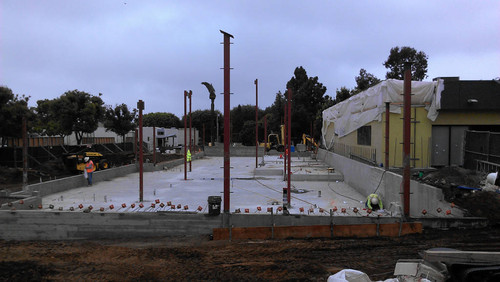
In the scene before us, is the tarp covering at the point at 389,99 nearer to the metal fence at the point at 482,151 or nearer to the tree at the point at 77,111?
the metal fence at the point at 482,151

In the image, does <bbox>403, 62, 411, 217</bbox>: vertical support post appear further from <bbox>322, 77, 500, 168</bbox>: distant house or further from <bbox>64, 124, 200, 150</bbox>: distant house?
<bbox>64, 124, 200, 150</bbox>: distant house

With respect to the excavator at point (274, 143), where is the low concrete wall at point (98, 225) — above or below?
below

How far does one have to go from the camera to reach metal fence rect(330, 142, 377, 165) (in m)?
16.5

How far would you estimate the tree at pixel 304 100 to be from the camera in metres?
52.0

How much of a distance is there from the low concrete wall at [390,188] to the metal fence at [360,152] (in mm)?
759

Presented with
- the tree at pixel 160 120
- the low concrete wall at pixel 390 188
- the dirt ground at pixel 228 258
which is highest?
the tree at pixel 160 120

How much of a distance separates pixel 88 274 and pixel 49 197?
28.6 feet

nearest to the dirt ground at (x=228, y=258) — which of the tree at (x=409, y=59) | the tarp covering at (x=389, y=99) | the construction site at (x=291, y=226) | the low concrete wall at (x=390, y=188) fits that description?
the construction site at (x=291, y=226)

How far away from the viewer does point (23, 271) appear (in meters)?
7.29

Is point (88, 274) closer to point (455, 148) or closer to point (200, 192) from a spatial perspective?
point (200, 192)

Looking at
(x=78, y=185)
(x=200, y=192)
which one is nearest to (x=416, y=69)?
(x=200, y=192)

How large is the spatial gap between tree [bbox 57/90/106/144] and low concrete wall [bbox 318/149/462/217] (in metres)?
20.1

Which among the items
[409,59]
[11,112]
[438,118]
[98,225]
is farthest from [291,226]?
[409,59]

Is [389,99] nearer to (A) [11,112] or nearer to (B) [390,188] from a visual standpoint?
(B) [390,188]
